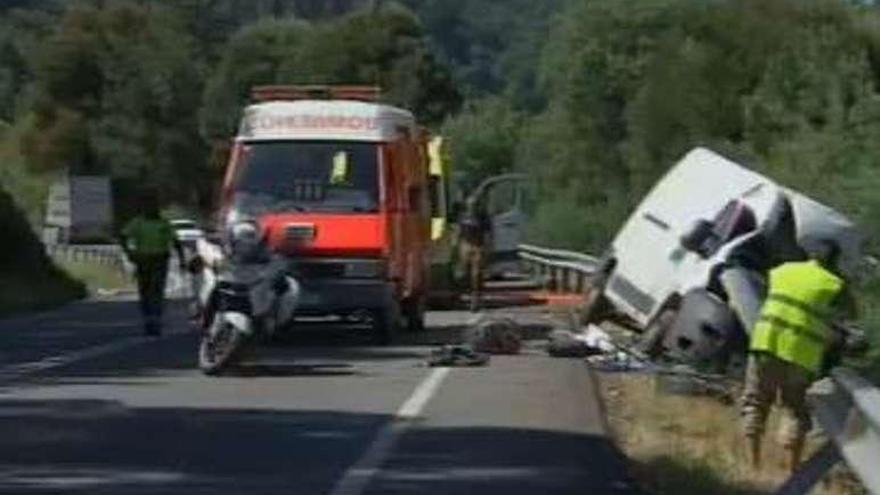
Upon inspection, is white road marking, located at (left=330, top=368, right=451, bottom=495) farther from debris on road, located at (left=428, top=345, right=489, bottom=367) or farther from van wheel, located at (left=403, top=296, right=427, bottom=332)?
van wheel, located at (left=403, top=296, right=427, bottom=332)

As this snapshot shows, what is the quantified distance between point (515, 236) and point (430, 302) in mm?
17814

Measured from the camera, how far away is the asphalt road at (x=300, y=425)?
551 inches

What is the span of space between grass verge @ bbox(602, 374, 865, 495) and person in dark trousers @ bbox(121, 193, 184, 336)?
8.15 meters

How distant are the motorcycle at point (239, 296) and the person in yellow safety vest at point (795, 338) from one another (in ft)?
25.4

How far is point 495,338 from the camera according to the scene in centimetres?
2561

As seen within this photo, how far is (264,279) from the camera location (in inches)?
912

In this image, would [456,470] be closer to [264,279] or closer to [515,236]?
[264,279]

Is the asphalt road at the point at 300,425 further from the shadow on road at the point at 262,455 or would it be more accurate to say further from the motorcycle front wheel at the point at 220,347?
the motorcycle front wheel at the point at 220,347

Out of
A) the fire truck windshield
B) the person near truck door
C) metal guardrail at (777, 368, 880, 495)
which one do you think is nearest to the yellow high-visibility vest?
metal guardrail at (777, 368, 880, 495)

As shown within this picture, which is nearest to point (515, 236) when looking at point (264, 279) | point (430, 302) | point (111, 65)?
point (430, 302)

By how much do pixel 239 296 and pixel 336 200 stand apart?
481 centimetres

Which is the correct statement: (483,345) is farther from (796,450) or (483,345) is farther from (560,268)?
(560,268)

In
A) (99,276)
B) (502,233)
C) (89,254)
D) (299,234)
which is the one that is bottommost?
(89,254)

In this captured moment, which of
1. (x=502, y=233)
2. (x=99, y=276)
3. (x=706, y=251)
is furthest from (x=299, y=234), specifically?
(x=99, y=276)
